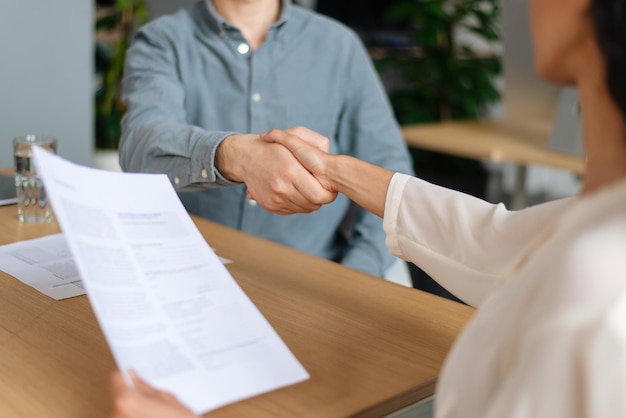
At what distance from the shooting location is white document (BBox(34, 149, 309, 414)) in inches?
32.6

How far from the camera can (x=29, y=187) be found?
4.99 ft

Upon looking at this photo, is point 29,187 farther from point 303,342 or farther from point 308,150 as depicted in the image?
point 303,342

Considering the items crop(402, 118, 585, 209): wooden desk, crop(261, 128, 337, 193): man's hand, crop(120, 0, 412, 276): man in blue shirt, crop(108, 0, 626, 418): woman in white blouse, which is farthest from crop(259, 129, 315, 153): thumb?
crop(402, 118, 585, 209): wooden desk

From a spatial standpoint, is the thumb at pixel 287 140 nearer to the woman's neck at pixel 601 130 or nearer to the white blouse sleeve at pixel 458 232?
the white blouse sleeve at pixel 458 232

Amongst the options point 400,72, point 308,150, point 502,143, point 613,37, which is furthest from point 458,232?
point 400,72

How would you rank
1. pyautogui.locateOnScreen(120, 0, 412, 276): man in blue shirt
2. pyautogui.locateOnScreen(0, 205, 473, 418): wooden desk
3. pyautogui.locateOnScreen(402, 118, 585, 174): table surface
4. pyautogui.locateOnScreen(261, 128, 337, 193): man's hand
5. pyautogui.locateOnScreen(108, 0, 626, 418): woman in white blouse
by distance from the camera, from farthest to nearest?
1. pyautogui.locateOnScreen(402, 118, 585, 174): table surface
2. pyautogui.locateOnScreen(120, 0, 412, 276): man in blue shirt
3. pyautogui.locateOnScreen(261, 128, 337, 193): man's hand
4. pyautogui.locateOnScreen(0, 205, 473, 418): wooden desk
5. pyautogui.locateOnScreen(108, 0, 626, 418): woman in white blouse

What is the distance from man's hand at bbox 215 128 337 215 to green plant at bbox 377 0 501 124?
2.68 metres

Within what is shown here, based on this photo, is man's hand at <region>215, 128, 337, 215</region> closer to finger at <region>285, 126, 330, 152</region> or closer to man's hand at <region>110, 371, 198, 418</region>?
finger at <region>285, 126, 330, 152</region>

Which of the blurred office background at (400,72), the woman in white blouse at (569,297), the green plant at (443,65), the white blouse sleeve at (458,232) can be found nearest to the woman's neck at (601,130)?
the woman in white blouse at (569,297)

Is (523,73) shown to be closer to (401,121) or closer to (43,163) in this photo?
(401,121)

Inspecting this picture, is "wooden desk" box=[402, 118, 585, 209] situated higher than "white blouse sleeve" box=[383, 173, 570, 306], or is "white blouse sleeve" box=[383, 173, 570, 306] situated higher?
"white blouse sleeve" box=[383, 173, 570, 306]

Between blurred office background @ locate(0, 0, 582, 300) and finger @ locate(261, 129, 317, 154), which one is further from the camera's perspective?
blurred office background @ locate(0, 0, 582, 300)

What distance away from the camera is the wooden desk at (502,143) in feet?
8.53

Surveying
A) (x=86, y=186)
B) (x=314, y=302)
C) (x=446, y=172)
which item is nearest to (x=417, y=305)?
(x=314, y=302)
